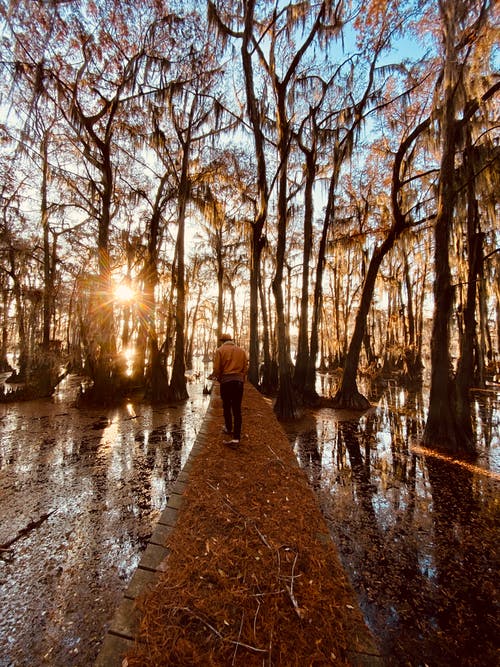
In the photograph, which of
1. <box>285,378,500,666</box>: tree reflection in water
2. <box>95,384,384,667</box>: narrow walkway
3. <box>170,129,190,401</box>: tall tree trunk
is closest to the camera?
<box>95,384,384,667</box>: narrow walkway

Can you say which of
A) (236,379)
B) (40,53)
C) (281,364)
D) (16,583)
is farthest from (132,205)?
(16,583)

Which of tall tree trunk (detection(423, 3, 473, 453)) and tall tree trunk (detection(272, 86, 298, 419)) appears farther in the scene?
tall tree trunk (detection(272, 86, 298, 419))

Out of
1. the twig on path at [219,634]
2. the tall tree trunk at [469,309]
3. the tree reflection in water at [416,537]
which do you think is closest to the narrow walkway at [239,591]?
the twig on path at [219,634]

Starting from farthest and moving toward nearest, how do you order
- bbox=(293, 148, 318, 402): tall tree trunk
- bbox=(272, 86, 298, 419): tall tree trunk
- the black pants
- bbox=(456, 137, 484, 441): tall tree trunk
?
bbox=(293, 148, 318, 402): tall tree trunk, bbox=(272, 86, 298, 419): tall tree trunk, bbox=(456, 137, 484, 441): tall tree trunk, the black pants

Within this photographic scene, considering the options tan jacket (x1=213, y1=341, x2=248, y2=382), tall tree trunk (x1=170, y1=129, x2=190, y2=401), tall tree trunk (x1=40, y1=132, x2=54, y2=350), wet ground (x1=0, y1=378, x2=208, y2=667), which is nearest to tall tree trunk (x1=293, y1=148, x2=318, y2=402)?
tall tree trunk (x1=170, y1=129, x2=190, y2=401)

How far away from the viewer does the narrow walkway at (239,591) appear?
155 centimetres

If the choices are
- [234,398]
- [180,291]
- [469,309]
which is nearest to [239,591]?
[234,398]

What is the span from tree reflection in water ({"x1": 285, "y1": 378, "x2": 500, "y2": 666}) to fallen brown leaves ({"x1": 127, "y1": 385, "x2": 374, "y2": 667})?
67 centimetres

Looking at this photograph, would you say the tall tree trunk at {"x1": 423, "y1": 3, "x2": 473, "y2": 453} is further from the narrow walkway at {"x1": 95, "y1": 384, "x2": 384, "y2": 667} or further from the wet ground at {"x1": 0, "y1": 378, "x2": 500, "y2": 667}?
the narrow walkway at {"x1": 95, "y1": 384, "x2": 384, "y2": 667}

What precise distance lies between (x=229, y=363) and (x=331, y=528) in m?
2.64

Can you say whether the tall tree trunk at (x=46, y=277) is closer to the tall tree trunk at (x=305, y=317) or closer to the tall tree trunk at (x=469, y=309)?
the tall tree trunk at (x=305, y=317)

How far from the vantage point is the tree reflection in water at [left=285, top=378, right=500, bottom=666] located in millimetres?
2199

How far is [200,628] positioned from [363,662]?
0.93m

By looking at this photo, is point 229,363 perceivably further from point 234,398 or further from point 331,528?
point 331,528
